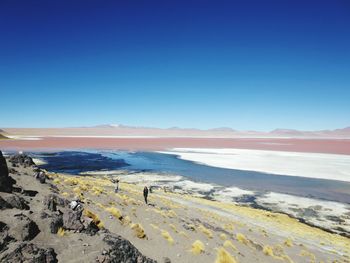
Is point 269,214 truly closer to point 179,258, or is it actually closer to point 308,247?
point 308,247

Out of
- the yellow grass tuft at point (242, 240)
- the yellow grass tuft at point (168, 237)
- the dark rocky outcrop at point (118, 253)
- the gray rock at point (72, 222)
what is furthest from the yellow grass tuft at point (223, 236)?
the gray rock at point (72, 222)

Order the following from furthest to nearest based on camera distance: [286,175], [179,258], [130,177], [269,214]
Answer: [286,175]
[130,177]
[269,214]
[179,258]

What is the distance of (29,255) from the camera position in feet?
21.6

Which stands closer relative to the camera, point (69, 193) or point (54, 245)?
point (54, 245)

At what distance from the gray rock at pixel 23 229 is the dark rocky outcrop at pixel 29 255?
0.63m

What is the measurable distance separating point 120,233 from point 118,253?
438cm

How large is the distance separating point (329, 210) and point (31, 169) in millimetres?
27821

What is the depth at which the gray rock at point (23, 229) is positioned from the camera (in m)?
7.33

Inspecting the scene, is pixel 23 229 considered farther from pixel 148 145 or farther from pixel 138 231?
pixel 148 145

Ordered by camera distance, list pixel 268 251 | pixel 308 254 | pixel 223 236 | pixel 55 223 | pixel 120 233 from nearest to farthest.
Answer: pixel 55 223
pixel 120 233
pixel 268 251
pixel 223 236
pixel 308 254

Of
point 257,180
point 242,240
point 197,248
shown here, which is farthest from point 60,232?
point 257,180

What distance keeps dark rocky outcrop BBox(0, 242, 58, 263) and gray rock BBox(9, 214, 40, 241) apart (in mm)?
629

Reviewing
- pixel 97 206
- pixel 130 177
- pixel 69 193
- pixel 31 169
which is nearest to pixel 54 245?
pixel 97 206

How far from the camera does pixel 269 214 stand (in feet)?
91.9
